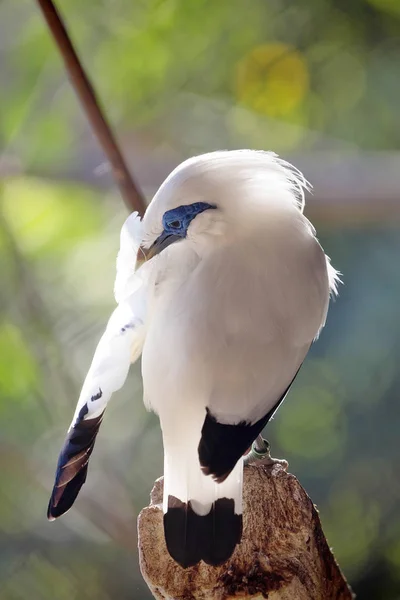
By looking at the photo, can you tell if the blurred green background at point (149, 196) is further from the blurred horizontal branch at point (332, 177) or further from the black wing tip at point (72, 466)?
the black wing tip at point (72, 466)

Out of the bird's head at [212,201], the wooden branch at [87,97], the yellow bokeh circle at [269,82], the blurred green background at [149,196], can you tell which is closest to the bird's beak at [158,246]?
the bird's head at [212,201]

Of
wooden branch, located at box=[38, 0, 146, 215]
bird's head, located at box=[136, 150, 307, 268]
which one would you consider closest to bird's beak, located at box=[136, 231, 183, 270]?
bird's head, located at box=[136, 150, 307, 268]

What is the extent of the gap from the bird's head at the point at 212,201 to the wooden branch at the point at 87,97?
0.17m

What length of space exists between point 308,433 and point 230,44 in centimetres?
106

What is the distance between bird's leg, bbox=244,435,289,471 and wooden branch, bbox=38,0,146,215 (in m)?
0.37

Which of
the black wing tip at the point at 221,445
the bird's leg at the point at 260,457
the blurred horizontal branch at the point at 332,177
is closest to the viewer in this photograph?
the black wing tip at the point at 221,445

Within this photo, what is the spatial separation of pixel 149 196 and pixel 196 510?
1.19m

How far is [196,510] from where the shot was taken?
2.90 feet

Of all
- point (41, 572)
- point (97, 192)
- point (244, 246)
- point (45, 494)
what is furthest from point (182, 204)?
point (41, 572)

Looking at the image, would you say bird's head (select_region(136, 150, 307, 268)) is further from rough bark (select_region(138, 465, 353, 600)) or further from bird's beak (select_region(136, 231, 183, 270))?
rough bark (select_region(138, 465, 353, 600))

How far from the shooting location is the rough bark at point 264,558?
3.05 ft

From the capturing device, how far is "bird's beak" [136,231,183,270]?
3.04ft

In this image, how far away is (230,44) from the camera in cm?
204

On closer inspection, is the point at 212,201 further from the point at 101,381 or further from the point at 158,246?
the point at 101,381
